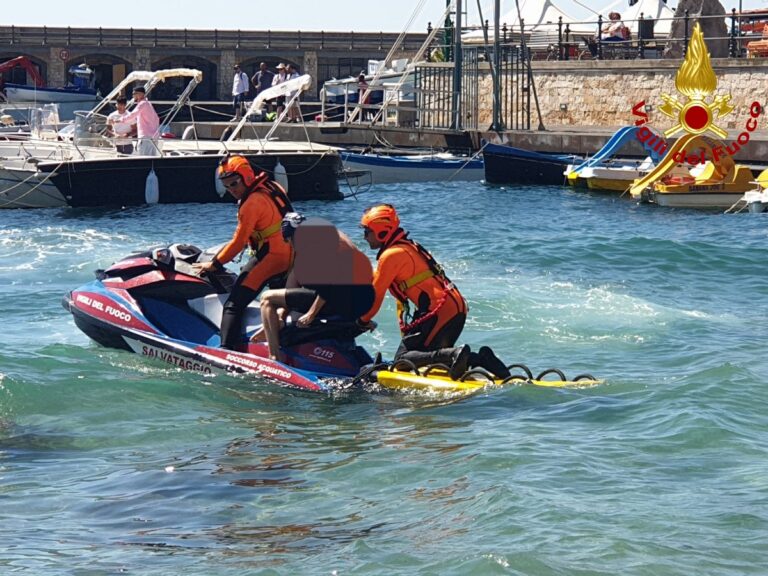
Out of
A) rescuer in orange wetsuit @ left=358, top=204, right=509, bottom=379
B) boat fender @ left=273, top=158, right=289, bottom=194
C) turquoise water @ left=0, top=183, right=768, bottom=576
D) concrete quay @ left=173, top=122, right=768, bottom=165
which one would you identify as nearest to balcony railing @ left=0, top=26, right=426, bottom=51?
concrete quay @ left=173, top=122, right=768, bottom=165

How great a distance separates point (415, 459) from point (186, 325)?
314 centimetres

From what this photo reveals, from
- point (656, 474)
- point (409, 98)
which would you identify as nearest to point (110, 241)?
point (656, 474)

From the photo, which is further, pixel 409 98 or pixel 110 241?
pixel 409 98

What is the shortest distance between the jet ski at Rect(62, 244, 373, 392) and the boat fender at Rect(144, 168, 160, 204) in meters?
13.4

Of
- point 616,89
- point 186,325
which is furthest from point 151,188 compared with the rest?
point 186,325

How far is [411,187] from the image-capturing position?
29.6m

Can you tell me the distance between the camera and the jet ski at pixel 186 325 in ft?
33.1

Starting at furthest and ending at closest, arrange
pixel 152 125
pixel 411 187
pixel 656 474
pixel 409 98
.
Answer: pixel 409 98 < pixel 411 187 < pixel 152 125 < pixel 656 474

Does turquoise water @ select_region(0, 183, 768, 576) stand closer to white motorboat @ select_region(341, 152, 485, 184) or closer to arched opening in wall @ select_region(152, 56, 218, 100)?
white motorboat @ select_region(341, 152, 485, 184)

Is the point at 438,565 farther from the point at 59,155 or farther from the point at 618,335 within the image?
the point at 59,155

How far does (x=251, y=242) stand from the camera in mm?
10461

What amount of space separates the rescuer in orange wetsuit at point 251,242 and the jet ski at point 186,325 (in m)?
0.20

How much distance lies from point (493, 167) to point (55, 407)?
803 inches

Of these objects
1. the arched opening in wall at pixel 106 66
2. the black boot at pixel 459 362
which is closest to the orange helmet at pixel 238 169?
the black boot at pixel 459 362
